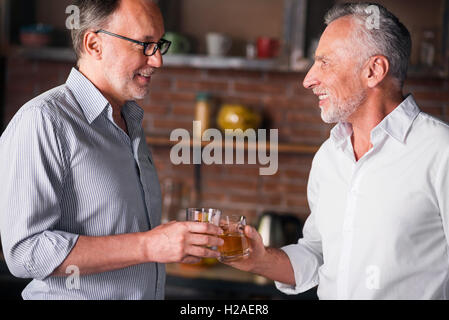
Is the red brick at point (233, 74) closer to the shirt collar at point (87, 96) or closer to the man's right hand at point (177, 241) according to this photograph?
the shirt collar at point (87, 96)

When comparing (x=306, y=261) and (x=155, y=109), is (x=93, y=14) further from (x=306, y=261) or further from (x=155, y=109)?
(x=155, y=109)

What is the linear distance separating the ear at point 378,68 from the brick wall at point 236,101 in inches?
68.3

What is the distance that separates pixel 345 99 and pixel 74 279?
86 cm

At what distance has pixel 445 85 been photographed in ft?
10.5

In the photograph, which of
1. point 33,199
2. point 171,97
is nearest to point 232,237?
point 33,199

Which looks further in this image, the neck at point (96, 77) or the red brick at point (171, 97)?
the red brick at point (171, 97)

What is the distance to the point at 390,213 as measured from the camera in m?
1.47

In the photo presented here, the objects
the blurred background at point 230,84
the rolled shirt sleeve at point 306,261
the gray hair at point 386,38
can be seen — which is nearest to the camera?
the gray hair at point 386,38

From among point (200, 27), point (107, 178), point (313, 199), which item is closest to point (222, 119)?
point (200, 27)

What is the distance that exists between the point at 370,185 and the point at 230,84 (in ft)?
6.59

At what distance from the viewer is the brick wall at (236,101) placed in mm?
3387

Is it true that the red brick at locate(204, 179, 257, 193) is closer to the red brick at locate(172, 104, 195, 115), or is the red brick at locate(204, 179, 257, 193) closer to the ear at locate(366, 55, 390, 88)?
the red brick at locate(172, 104, 195, 115)

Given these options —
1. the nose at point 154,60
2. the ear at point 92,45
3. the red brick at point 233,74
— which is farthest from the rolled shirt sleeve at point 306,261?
the red brick at point 233,74
